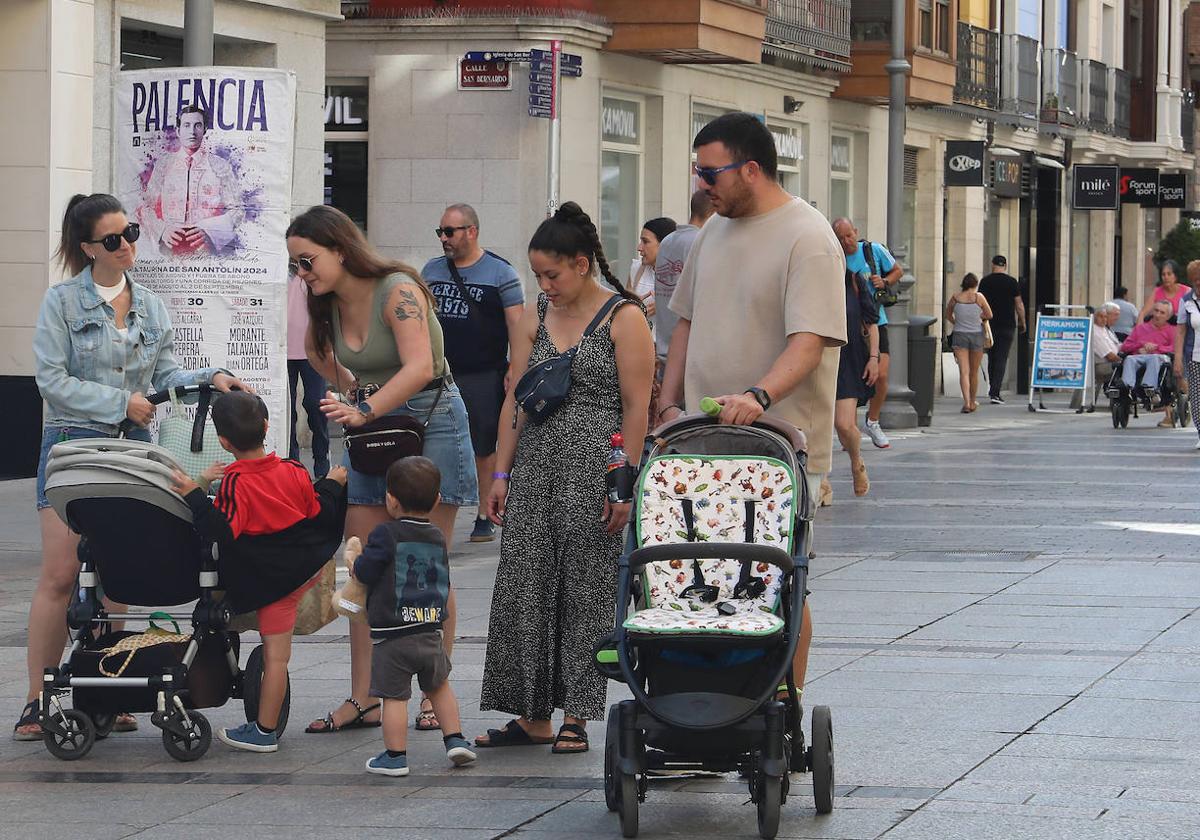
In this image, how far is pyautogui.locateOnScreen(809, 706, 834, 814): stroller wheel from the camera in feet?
20.4

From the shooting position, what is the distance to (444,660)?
7.00 meters

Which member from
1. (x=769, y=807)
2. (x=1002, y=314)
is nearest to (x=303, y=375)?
(x=769, y=807)

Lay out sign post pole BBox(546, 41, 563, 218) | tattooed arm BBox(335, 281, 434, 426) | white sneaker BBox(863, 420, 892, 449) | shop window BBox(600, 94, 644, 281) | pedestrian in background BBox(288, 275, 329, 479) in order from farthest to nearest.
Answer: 1. shop window BBox(600, 94, 644, 281)
2. sign post pole BBox(546, 41, 563, 218)
3. white sneaker BBox(863, 420, 892, 449)
4. pedestrian in background BBox(288, 275, 329, 479)
5. tattooed arm BBox(335, 281, 434, 426)

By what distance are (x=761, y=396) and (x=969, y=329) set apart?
2396 cm

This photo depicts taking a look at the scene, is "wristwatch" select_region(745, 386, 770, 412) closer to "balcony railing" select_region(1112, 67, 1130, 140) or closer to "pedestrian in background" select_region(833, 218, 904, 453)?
"pedestrian in background" select_region(833, 218, 904, 453)

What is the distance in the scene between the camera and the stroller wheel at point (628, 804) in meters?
6.00

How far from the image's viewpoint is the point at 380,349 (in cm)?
755

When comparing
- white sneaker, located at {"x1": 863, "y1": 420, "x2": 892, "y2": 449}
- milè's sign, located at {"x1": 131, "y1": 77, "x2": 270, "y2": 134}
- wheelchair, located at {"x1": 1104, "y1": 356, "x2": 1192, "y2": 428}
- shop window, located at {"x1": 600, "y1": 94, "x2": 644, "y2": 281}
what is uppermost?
shop window, located at {"x1": 600, "y1": 94, "x2": 644, "y2": 281}

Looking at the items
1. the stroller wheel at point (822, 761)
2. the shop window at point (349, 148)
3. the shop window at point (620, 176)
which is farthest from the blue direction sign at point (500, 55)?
the stroller wheel at point (822, 761)

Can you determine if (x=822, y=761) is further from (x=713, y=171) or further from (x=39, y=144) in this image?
(x=39, y=144)

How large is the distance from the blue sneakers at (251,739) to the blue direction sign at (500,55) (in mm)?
16354

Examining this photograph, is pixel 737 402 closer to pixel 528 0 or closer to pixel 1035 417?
pixel 528 0

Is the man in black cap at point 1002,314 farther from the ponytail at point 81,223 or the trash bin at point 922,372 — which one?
the ponytail at point 81,223

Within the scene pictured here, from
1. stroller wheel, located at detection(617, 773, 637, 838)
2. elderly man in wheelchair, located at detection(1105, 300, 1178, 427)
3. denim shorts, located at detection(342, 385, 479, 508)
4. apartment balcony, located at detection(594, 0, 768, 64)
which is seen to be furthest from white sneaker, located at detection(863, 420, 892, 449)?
stroller wheel, located at detection(617, 773, 637, 838)
